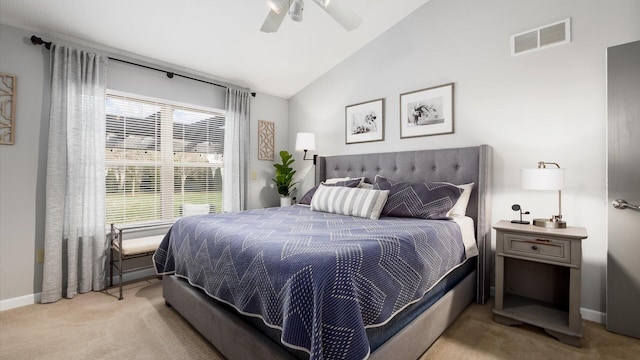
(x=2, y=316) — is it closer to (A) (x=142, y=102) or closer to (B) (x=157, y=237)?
(B) (x=157, y=237)

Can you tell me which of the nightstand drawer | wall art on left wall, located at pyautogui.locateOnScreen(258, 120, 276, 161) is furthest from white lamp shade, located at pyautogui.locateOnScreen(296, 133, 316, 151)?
the nightstand drawer

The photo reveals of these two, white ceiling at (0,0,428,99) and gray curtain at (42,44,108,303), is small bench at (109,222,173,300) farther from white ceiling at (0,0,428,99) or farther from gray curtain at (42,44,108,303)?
white ceiling at (0,0,428,99)

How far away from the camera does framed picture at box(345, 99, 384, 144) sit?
3.57 metres

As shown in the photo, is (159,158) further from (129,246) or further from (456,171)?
(456,171)

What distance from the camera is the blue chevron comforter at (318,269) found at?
3.76ft

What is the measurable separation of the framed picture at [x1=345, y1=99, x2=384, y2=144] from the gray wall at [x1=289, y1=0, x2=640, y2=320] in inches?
3.7

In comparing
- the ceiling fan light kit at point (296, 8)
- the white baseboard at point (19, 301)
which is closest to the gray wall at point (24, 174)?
the white baseboard at point (19, 301)

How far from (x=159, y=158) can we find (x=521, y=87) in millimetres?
3991

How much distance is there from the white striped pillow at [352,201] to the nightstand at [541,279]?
971mm

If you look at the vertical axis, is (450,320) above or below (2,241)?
below

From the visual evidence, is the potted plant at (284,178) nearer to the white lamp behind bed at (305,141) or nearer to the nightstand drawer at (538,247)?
the white lamp behind bed at (305,141)

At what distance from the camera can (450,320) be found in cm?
212

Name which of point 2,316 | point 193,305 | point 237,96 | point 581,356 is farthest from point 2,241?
point 581,356

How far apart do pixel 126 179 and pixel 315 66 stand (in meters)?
2.82
